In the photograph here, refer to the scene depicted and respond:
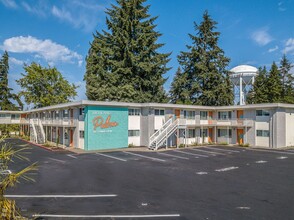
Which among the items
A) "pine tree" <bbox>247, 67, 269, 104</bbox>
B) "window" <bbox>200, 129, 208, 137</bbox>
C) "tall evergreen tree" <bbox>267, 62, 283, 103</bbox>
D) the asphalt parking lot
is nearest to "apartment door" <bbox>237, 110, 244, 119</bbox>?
"window" <bbox>200, 129, 208, 137</bbox>

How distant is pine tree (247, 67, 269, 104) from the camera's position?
52094 millimetres

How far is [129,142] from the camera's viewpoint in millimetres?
30750

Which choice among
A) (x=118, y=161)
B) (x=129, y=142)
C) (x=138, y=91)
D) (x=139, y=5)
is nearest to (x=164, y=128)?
(x=129, y=142)

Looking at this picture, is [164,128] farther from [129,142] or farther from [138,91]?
[138,91]

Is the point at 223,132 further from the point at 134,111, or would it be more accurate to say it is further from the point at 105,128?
the point at 105,128

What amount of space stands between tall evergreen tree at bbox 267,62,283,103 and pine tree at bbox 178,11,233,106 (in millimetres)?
9637

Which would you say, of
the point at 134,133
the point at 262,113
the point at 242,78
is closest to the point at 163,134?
the point at 134,133

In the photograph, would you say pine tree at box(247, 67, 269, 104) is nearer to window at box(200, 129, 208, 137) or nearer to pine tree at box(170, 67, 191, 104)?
pine tree at box(170, 67, 191, 104)

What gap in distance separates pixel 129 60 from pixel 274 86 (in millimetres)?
30234

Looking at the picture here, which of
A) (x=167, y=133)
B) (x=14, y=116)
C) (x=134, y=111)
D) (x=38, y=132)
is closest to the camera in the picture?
(x=167, y=133)

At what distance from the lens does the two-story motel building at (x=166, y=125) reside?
28.4m

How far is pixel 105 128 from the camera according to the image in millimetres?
28547

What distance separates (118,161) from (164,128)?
11.2 meters

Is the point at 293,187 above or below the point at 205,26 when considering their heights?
below
